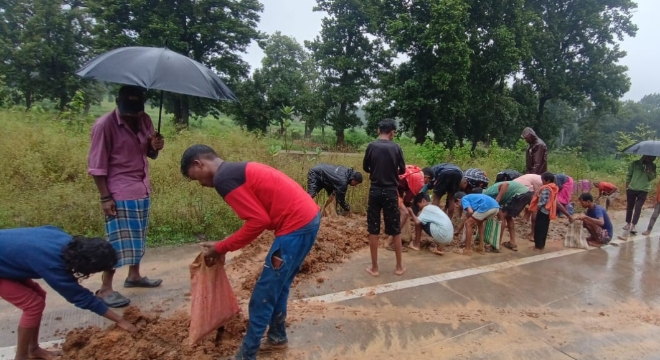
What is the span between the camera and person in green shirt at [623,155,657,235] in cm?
686

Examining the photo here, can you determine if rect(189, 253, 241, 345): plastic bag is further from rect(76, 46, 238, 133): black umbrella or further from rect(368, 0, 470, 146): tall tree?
rect(368, 0, 470, 146): tall tree

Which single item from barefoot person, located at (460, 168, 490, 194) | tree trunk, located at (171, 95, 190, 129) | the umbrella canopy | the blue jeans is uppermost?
tree trunk, located at (171, 95, 190, 129)

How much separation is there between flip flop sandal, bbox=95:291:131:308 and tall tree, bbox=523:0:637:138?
78.0 feet

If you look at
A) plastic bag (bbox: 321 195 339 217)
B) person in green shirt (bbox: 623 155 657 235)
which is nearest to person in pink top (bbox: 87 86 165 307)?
plastic bag (bbox: 321 195 339 217)

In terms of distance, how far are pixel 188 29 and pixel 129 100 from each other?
22.2 meters

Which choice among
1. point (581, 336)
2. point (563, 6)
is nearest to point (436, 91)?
point (563, 6)

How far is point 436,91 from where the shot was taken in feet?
60.6

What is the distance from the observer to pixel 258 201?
2312 millimetres

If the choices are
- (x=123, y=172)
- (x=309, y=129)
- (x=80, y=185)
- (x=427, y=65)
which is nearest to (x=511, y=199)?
(x=123, y=172)

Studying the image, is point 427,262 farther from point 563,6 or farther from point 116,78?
point 563,6

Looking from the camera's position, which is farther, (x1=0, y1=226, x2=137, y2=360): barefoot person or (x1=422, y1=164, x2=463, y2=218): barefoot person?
(x1=422, y1=164, x2=463, y2=218): barefoot person

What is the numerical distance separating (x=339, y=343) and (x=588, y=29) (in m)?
26.1

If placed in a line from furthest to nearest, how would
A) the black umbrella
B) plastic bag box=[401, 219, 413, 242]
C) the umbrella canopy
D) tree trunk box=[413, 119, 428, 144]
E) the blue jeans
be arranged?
1. tree trunk box=[413, 119, 428, 144]
2. the umbrella canopy
3. plastic bag box=[401, 219, 413, 242]
4. the black umbrella
5. the blue jeans

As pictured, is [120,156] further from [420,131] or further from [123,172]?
[420,131]
